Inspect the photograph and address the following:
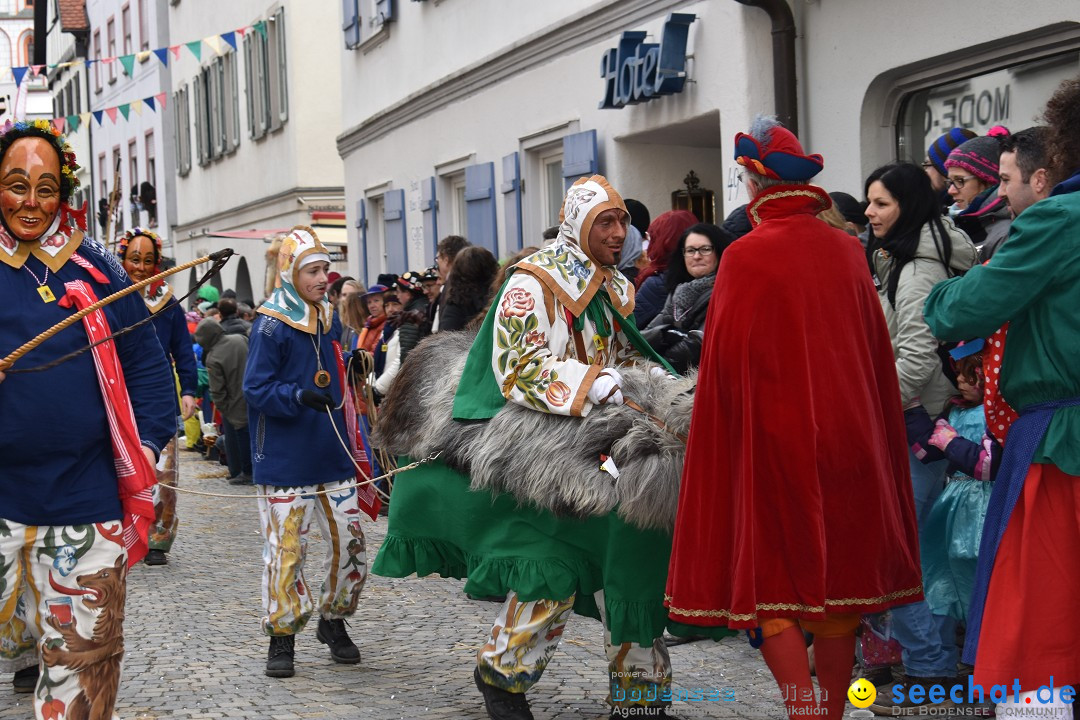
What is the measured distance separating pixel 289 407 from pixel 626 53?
223 inches

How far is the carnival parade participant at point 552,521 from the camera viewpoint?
4.75 m

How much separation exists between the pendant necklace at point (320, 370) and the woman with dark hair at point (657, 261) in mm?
1651

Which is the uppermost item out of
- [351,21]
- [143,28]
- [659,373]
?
[143,28]

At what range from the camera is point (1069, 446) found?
12.3ft

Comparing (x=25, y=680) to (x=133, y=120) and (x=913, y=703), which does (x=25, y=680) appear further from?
(x=133, y=120)

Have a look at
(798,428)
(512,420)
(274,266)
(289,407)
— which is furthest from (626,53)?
(798,428)

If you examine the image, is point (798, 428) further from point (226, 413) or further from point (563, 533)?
point (226, 413)

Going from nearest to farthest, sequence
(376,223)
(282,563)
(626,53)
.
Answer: (282,563) < (626,53) < (376,223)

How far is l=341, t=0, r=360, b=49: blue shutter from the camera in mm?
18047

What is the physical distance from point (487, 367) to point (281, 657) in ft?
6.00

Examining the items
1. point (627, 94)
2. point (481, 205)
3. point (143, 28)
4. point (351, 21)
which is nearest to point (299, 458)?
point (627, 94)

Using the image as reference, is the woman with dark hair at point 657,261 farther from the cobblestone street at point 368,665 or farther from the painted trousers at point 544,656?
the painted trousers at point 544,656

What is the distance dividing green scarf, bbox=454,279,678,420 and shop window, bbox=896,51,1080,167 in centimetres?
329

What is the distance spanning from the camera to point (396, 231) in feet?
57.1
